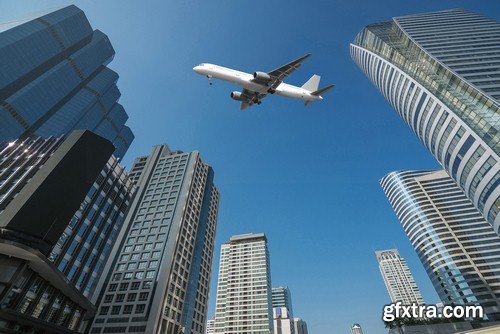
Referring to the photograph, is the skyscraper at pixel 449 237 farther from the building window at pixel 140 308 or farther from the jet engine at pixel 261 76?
the jet engine at pixel 261 76

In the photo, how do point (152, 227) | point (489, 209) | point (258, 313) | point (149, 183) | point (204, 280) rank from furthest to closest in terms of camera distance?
point (258, 313) < point (149, 183) < point (204, 280) < point (152, 227) < point (489, 209)

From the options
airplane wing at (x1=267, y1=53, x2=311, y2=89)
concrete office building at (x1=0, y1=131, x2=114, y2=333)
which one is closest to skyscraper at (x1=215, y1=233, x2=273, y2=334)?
concrete office building at (x1=0, y1=131, x2=114, y2=333)

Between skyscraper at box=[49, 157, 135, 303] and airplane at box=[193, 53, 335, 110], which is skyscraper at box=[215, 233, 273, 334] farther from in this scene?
airplane at box=[193, 53, 335, 110]

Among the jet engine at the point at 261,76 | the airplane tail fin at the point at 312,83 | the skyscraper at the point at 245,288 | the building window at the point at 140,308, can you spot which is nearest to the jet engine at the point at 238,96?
the jet engine at the point at 261,76

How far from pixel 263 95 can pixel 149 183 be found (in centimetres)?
8436

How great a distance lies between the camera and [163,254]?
87.6 m

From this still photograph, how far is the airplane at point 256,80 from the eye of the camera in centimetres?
4241

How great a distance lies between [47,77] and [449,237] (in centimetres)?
22214

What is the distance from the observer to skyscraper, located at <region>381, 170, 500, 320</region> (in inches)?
4370

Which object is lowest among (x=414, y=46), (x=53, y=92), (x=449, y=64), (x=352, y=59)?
(x=449, y=64)

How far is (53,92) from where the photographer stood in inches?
6201

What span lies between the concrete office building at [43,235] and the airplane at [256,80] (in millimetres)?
24578

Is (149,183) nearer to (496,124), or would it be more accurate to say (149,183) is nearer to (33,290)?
(33,290)

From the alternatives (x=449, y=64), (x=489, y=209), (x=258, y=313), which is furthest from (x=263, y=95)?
(x=258, y=313)
